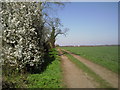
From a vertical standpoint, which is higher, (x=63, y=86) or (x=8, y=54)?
(x=8, y=54)

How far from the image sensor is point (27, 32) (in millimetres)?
8578

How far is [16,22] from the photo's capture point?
8312 millimetres

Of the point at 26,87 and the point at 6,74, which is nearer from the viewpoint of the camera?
the point at 26,87

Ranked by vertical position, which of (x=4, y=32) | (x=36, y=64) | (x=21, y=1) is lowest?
(x=36, y=64)

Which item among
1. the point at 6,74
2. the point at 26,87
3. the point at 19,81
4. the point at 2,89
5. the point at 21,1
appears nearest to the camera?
the point at 2,89

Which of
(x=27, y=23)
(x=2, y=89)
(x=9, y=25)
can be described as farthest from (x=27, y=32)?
(x=2, y=89)

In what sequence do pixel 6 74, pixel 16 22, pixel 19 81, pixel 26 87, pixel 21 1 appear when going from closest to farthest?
pixel 26 87 → pixel 19 81 → pixel 6 74 → pixel 16 22 → pixel 21 1

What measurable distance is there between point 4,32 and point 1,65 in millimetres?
2106

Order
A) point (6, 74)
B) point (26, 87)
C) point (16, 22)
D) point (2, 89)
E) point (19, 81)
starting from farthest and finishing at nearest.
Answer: point (16, 22) → point (6, 74) → point (19, 81) → point (26, 87) → point (2, 89)

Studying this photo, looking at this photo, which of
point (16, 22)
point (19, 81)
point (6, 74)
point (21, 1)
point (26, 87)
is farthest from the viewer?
point (21, 1)

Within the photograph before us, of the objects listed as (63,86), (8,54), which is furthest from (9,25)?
(63,86)

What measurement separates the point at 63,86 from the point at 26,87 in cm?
191

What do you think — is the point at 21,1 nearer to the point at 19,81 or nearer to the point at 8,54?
the point at 8,54

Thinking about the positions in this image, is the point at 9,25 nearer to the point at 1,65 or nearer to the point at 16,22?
the point at 16,22
